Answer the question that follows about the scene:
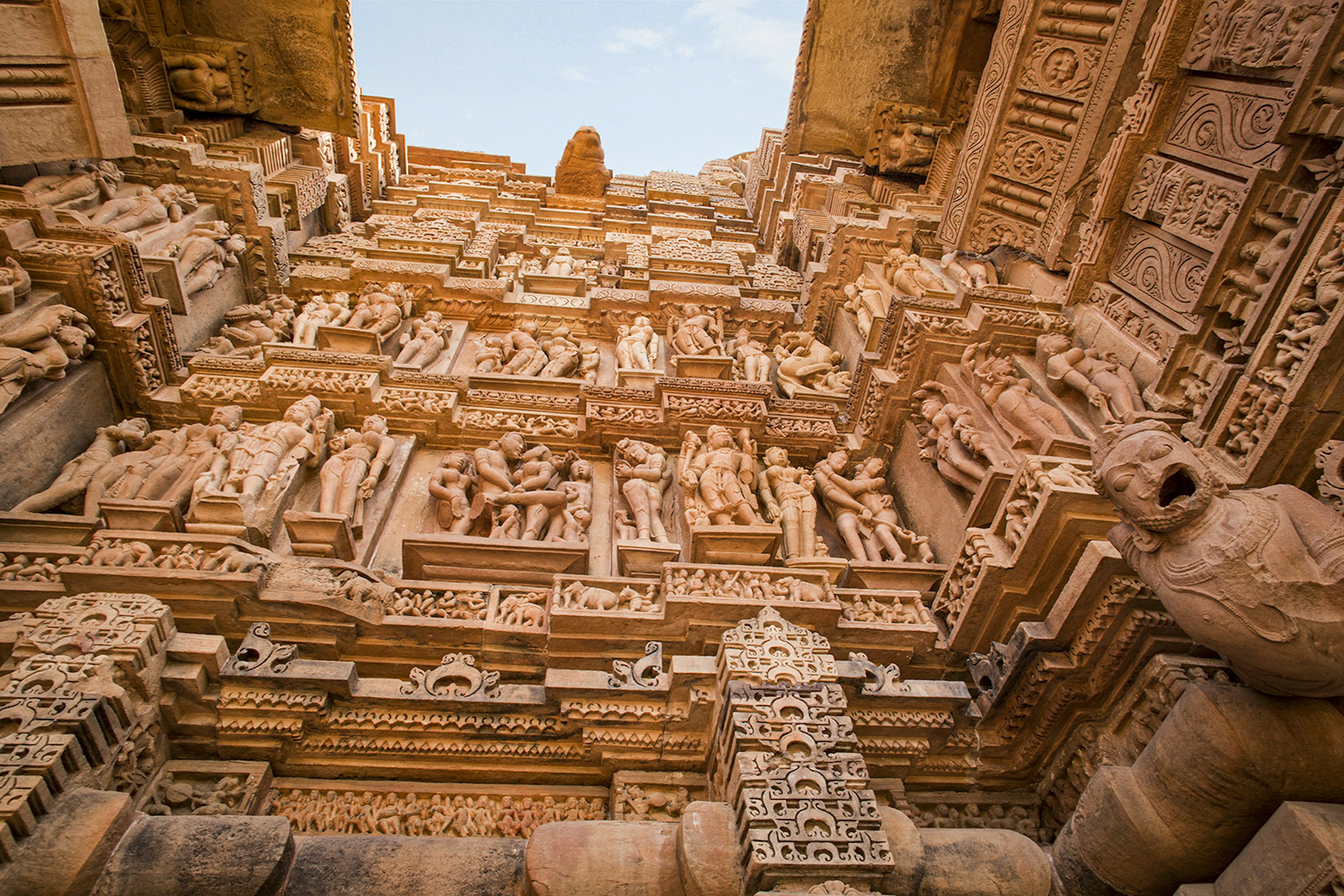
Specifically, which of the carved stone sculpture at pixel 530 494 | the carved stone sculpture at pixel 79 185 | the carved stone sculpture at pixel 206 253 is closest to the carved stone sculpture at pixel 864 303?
the carved stone sculpture at pixel 530 494

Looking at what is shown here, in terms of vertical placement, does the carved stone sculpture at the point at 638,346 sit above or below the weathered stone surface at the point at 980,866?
above

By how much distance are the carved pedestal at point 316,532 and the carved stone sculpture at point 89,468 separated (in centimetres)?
177

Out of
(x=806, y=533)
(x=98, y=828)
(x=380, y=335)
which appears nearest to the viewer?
(x=98, y=828)

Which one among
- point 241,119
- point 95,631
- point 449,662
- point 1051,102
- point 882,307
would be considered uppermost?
point 1051,102

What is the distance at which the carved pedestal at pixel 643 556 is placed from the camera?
639cm

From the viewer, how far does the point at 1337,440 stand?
4812mm

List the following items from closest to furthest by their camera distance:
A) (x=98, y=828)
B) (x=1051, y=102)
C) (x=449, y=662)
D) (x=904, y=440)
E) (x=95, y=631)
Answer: (x=98, y=828)
(x=95, y=631)
(x=449, y=662)
(x=904, y=440)
(x=1051, y=102)

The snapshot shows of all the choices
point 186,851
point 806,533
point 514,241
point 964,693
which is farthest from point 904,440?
point 514,241

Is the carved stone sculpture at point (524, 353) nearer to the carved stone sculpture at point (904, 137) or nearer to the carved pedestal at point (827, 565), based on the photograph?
the carved pedestal at point (827, 565)

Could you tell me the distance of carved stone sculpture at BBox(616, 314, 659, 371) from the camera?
32.3ft

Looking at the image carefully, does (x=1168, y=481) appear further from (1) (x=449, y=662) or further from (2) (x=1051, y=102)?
(2) (x=1051, y=102)

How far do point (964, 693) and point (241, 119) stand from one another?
15.7 meters

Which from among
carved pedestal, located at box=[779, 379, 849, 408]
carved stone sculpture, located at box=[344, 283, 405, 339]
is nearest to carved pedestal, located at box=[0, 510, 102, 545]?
carved stone sculpture, located at box=[344, 283, 405, 339]

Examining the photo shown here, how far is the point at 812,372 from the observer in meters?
10.0
